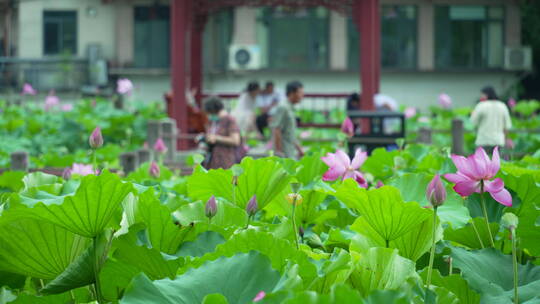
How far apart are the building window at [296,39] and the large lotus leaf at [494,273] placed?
72.4ft

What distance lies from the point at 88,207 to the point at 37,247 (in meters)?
0.15

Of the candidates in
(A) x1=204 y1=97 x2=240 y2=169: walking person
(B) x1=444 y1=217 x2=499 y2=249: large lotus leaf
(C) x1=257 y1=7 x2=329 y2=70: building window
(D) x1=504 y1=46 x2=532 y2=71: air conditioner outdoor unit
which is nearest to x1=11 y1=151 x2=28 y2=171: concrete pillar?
(A) x1=204 y1=97 x2=240 y2=169: walking person

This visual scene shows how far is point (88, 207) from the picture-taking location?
6.51 ft

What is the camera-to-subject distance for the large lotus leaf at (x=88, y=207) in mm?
1958

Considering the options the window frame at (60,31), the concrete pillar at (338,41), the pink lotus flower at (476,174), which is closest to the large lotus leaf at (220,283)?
the pink lotus flower at (476,174)

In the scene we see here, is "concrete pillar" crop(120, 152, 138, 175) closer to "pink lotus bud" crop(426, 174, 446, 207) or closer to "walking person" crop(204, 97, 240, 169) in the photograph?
"walking person" crop(204, 97, 240, 169)

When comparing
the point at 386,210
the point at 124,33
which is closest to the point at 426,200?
the point at 386,210

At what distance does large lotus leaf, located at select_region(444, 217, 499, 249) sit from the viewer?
8.38 ft

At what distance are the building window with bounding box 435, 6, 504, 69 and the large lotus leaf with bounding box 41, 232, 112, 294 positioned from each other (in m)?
23.1

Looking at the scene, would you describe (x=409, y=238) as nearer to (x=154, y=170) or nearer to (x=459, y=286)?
(x=459, y=286)

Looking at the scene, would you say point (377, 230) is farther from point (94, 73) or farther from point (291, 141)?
point (94, 73)

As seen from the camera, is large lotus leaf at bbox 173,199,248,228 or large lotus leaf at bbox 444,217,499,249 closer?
Result: large lotus leaf at bbox 173,199,248,228

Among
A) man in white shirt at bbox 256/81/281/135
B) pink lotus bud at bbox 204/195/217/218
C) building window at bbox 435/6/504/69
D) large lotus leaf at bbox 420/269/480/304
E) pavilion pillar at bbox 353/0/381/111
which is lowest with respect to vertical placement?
large lotus leaf at bbox 420/269/480/304

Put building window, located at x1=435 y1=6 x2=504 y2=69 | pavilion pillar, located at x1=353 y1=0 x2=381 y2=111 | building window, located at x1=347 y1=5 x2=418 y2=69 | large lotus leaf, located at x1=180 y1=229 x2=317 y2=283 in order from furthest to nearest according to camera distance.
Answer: building window, located at x1=435 y1=6 x2=504 y2=69 → building window, located at x1=347 y1=5 x2=418 y2=69 → pavilion pillar, located at x1=353 y1=0 x2=381 y2=111 → large lotus leaf, located at x1=180 y1=229 x2=317 y2=283
